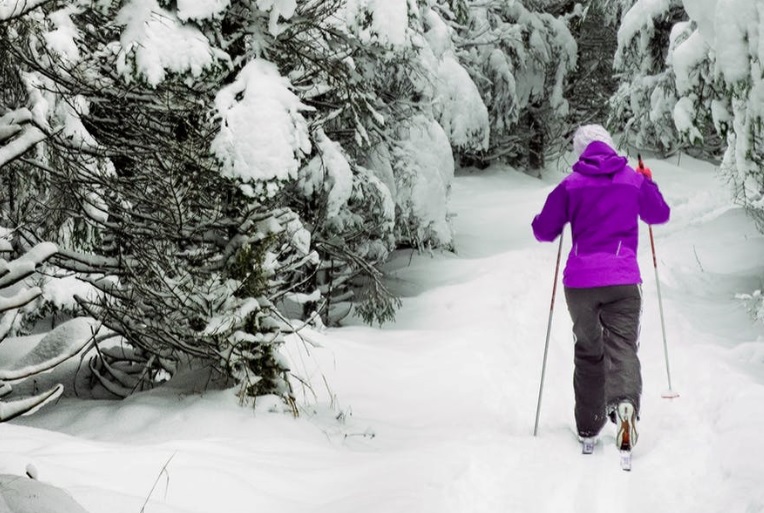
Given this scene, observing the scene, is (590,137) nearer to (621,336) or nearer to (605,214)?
(605,214)

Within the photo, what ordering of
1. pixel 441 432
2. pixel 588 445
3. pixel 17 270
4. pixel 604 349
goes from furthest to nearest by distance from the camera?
pixel 441 432 < pixel 604 349 < pixel 588 445 < pixel 17 270

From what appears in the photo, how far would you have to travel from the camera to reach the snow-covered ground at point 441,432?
157 inches

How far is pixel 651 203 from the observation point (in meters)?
5.56

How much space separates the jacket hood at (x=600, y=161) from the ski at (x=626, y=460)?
70.9 inches

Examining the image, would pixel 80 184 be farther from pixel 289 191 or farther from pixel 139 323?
pixel 289 191

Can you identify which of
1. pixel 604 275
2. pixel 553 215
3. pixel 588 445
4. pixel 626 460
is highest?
pixel 553 215

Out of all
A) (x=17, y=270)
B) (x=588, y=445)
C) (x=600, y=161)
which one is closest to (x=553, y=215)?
Answer: (x=600, y=161)

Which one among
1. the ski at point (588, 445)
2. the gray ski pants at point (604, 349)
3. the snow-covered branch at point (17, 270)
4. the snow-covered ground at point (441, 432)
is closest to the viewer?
the snow-covered branch at point (17, 270)

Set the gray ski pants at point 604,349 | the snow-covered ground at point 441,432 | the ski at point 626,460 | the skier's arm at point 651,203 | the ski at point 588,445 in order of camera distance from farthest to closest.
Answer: the skier's arm at point 651,203 → the gray ski pants at point 604,349 → the ski at point 588,445 → the ski at point 626,460 → the snow-covered ground at point 441,432

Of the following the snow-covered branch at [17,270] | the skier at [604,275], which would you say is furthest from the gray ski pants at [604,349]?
the snow-covered branch at [17,270]

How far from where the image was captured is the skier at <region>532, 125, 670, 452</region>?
5398 millimetres

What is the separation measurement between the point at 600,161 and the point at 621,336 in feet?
3.81

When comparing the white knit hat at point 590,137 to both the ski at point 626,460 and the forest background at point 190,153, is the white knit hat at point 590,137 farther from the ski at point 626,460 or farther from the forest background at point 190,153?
the ski at point 626,460

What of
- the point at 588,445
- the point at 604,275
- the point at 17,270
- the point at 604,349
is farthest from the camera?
the point at 604,349
